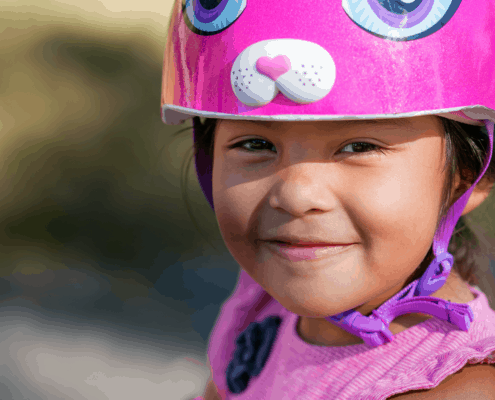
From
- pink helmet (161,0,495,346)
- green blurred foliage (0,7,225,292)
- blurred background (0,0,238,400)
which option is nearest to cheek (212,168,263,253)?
pink helmet (161,0,495,346)

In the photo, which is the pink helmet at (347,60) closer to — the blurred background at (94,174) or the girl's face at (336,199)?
the girl's face at (336,199)

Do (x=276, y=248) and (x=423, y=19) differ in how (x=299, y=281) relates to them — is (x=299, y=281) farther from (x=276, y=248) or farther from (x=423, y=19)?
(x=423, y=19)

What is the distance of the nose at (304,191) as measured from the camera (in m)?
1.06

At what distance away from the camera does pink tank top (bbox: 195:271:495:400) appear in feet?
3.56

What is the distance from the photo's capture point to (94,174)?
4031 mm

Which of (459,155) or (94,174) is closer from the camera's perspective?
(459,155)

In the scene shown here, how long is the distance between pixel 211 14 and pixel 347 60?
0.30m

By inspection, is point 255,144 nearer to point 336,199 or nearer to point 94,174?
point 336,199

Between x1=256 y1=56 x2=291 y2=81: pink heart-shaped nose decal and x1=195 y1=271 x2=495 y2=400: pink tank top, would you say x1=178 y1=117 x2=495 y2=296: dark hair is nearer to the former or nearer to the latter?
x1=195 y1=271 x2=495 y2=400: pink tank top

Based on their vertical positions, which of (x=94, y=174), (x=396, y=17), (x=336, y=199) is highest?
(x=396, y=17)

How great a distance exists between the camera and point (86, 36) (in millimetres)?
3914

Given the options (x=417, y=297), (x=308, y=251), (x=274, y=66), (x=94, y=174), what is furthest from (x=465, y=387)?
(x=94, y=174)

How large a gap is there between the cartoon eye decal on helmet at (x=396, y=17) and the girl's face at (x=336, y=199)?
6.2 inches

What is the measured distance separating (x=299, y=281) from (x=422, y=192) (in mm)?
294
